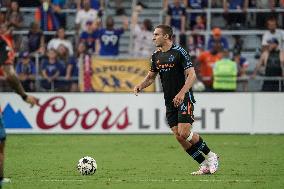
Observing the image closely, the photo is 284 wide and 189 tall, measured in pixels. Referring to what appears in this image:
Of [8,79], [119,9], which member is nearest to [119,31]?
[119,9]

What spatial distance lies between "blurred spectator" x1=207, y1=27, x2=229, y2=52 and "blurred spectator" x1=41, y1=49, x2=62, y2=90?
4497 millimetres

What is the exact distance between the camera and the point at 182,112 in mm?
13805

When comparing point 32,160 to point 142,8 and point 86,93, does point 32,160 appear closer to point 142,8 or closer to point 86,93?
point 86,93

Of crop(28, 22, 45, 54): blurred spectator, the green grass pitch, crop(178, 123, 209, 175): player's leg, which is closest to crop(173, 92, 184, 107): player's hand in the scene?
crop(178, 123, 209, 175): player's leg

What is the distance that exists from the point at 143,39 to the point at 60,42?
2463 millimetres

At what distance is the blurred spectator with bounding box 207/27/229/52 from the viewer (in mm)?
25328

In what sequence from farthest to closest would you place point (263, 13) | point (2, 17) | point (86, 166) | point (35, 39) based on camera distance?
point (263, 13)
point (2, 17)
point (35, 39)
point (86, 166)

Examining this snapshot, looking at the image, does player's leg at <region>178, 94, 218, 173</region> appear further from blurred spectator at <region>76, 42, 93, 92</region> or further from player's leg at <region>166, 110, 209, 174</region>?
blurred spectator at <region>76, 42, 93, 92</region>

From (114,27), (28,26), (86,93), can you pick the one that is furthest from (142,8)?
(86,93)

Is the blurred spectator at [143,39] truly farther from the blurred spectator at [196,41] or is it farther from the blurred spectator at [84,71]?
the blurred spectator at [84,71]

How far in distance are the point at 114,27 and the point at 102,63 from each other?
10.6 feet

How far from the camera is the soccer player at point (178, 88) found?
45.2ft

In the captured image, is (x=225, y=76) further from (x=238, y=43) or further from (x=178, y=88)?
(x=178, y=88)

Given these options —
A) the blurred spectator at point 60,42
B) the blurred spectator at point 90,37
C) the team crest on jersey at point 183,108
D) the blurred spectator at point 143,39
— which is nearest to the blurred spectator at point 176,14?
the blurred spectator at point 143,39
